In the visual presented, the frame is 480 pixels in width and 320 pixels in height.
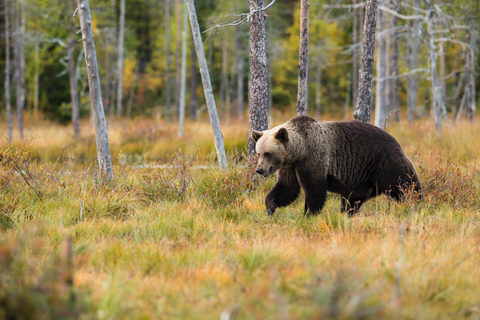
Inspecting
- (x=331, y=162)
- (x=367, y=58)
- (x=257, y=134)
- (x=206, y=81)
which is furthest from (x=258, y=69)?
(x=331, y=162)

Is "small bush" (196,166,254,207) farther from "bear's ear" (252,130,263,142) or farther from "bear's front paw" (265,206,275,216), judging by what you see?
"bear's ear" (252,130,263,142)

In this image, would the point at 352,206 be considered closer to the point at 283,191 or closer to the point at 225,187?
the point at 283,191

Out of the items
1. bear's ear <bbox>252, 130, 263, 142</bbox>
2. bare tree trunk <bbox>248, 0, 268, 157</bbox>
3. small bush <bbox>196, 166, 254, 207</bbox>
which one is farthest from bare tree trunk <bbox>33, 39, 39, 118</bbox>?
bear's ear <bbox>252, 130, 263, 142</bbox>

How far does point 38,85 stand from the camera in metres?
25.9

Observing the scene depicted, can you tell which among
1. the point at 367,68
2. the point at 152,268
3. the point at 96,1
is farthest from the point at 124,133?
the point at 152,268

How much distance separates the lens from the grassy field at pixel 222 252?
8.50 ft

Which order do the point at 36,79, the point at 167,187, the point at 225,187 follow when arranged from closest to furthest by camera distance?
the point at 225,187 < the point at 167,187 < the point at 36,79

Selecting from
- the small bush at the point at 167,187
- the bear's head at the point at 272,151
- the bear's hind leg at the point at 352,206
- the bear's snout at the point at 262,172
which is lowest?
the bear's hind leg at the point at 352,206

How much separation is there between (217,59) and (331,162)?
29.5m

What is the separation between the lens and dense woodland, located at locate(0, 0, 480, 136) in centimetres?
1908

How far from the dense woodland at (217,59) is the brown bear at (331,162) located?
8987 millimetres

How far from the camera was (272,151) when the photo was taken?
5.44 m

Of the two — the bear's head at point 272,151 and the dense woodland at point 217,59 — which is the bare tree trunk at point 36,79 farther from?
the bear's head at point 272,151

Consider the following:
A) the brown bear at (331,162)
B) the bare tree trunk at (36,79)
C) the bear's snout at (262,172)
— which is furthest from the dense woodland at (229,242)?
the bare tree trunk at (36,79)
